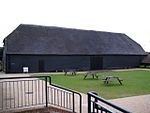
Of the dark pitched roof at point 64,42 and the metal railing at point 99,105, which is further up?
the dark pitched roof at point 64,42

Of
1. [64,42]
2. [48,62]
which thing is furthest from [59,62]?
[64,42]

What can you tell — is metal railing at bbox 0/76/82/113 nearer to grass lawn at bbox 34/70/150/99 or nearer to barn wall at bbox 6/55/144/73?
grass lawn at bbox 34/70/150/99

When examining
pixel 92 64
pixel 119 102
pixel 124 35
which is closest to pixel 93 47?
pixel 92 64

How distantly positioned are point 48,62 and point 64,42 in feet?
16.4

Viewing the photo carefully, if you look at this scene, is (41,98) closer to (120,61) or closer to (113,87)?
(113,87)

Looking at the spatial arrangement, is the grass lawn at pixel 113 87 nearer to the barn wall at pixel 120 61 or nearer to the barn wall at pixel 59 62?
the barn wall at pixel 59 62

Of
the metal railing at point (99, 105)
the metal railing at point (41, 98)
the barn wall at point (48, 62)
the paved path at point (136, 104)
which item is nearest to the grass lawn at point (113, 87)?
the paved path at point (136, 104)

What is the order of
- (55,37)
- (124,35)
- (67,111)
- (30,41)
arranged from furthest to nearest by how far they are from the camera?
1. (124,35)
2. (55,37)
3. (30,41)
4. (67,111)

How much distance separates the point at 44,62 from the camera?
104ft

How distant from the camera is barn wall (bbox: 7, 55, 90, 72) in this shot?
3004cm

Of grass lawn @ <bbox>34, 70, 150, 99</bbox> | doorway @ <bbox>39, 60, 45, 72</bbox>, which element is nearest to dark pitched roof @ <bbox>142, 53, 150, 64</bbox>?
doorway @ <bbox>39, 60, 45, 72</bbox>

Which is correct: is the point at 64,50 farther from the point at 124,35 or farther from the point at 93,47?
the point at 124,35

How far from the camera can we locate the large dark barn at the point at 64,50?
30734 mm

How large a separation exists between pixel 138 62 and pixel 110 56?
7242mm
